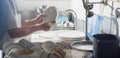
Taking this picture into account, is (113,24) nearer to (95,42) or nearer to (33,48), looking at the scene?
(95,42)

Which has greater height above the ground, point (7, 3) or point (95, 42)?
point (7, 3)

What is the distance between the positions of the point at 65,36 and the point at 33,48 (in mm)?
441

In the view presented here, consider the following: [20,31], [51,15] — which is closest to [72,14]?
→ [51,15]

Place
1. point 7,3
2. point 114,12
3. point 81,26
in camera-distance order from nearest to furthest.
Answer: point 7,3 → point 114,12 → point 81,26

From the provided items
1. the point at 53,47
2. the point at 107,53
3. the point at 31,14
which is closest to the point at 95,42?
the point at 107,53

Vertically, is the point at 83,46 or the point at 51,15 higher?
the point at 51,15

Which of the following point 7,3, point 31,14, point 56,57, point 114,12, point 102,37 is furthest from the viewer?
point 31,14

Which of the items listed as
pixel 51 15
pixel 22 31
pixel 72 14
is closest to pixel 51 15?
pixel 51 15

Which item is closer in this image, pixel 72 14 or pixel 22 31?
pixel 22 31

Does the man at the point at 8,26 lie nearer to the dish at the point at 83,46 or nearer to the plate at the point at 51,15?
the plate at the point at 51,15

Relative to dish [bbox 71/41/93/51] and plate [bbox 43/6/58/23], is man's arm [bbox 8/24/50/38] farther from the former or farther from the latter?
dish [bbox 71/41/93/51]

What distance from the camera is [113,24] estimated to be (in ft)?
3.98

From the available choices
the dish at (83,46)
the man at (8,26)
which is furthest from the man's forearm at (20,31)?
the dish at (83,46)

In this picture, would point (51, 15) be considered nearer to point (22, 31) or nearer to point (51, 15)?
point (51, 15)
